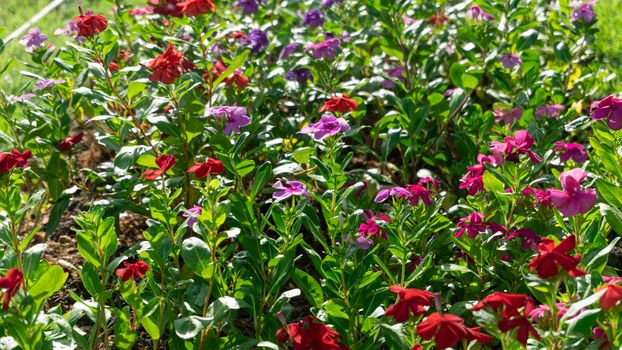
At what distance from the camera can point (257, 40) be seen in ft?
11.6

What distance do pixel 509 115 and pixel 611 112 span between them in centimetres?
85

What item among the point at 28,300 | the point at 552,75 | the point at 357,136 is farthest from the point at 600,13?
the point at 28,300

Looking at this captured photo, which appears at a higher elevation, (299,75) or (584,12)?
(299,75)

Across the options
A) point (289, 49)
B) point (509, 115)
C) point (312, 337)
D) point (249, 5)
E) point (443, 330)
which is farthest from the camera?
point (249, 5)

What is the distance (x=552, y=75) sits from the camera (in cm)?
360

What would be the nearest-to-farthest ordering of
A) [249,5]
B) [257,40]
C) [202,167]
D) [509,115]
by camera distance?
[202,167], [509,115], [257,40], [249,5]

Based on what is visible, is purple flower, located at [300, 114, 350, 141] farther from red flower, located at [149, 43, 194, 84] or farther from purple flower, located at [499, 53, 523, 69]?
purple flower, located at [499, 53, 523, 69]

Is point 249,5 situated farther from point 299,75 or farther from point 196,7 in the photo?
point 196,7

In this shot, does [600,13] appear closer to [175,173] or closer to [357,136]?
[357,136]

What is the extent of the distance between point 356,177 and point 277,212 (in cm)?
86

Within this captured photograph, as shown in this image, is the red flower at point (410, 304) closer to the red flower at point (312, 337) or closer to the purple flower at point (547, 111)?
the red flower at point (312, 337)

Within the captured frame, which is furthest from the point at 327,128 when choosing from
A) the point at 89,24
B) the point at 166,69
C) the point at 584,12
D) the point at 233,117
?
the point at 584,12

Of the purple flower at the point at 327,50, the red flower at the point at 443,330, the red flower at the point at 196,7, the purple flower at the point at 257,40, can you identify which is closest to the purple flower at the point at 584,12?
the purple flower at the point at 327,50

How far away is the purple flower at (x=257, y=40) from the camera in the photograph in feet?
11.6
